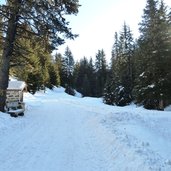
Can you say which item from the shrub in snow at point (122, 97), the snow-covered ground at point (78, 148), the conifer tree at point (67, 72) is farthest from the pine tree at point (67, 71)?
the snow-covered ground at point (78, 148)

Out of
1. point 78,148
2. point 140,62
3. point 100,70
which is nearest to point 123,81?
point 140,62

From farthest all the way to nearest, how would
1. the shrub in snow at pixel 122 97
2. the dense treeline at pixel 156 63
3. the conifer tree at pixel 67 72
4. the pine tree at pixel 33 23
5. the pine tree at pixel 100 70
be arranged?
the conifer tree at pixel 67 72 < the pine tree at pixel 100 70 < the shrub in snow at pixel 122 97 < the dense treeline at pixel 156 63 < the pine tree at pixel 33 23

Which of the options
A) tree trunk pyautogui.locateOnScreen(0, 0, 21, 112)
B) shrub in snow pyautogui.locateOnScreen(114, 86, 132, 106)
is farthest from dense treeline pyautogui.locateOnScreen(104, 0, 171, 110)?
tree trunk pyautogui.locateOnScreen(0, 0, 21, 112)

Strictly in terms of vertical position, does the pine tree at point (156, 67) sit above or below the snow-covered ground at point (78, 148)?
above

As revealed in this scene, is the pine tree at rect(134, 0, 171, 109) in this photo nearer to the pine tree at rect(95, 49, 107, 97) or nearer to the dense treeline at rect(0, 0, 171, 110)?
the dense treeline at rect(0, 0, 171, 110)

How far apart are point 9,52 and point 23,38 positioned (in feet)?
6.07

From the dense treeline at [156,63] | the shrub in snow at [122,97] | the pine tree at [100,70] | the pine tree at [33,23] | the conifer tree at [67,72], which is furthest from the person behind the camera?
the conifer tree at [67,72]

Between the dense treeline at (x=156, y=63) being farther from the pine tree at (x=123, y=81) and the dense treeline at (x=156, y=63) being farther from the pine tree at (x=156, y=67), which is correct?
the pine tree at (x=123, y=81)

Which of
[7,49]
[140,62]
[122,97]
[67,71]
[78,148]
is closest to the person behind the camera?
[78,148]

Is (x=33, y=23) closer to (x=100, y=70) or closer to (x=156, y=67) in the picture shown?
(x=156, y=67)

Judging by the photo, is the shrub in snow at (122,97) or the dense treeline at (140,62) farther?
the shrub in snow at (122,97)

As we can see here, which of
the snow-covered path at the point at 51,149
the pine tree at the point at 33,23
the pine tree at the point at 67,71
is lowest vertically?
the snow-covered path at the point at 51,149

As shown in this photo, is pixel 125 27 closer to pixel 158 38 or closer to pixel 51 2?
pixel 158 38

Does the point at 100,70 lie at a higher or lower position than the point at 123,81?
higher
